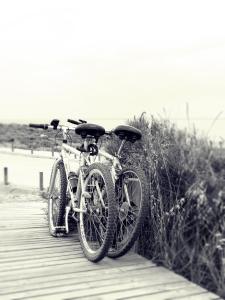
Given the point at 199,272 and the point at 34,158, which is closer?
the point at 199,272

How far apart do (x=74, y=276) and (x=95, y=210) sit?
0.71 m

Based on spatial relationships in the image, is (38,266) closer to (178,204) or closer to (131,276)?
(131,276)

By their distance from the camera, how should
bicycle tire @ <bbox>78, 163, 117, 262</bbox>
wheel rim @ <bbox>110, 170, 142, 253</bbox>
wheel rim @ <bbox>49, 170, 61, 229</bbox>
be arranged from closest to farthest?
bicycle tire @ <bbox>78, 163, 117, 262</bbox>, wheel rim @ <bbox>110, 170, 142, 253</bbox>, wheel rim @ <bbox>49, 170, 61, 229</bbox>

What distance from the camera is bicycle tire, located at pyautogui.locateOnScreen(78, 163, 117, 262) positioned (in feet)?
14.0

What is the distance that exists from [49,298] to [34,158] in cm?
3049

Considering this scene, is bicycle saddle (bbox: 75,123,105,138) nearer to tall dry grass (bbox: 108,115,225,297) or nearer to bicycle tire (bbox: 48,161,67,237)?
tall dry grass (bbox: 108,115,225,297)

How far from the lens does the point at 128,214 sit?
4.71 metres

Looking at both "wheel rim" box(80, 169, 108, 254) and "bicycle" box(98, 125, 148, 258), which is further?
"wheel rim" box(80, 169, 108, 254)

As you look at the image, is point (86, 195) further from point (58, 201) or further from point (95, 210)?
point (58, 201)

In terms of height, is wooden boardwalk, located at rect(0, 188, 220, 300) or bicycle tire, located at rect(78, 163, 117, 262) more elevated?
bicycle tire, located at rect(78, 163, 117, 262)

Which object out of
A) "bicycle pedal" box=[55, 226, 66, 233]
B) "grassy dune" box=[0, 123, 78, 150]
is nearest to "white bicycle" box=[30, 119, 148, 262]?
"bicycle pedal" box=[55, 226, 66, 233]

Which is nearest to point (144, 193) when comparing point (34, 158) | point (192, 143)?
point (192, 143)

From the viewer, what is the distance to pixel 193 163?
4.27 m

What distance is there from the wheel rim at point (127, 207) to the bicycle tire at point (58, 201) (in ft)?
3.03
